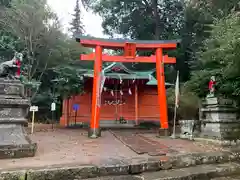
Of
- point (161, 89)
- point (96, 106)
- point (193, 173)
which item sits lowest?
point (193, 173)

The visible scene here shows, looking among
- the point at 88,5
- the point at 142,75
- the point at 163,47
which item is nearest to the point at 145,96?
the point at 142,75

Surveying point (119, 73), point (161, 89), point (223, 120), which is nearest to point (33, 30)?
point (119, 73)

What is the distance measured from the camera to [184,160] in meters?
4.69

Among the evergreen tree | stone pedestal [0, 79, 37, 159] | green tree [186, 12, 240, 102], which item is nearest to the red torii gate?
green tree [186, 12, 240, 102]

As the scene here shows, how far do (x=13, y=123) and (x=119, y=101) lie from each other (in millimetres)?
11115

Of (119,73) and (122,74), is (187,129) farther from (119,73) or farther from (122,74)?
(119,73)

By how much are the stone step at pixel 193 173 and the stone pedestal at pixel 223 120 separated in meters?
2.64

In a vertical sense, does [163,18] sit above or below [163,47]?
above

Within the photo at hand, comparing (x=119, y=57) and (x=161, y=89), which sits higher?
(x=119, y=57)

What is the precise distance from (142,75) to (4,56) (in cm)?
1229

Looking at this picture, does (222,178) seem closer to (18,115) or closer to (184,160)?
(184,160)

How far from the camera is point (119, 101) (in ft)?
53.0

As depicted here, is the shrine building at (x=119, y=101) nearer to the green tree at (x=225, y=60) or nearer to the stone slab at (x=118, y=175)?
the green tree at (x=225, y=60)

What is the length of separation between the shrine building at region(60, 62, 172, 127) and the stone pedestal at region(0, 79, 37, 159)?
9.32 meters
